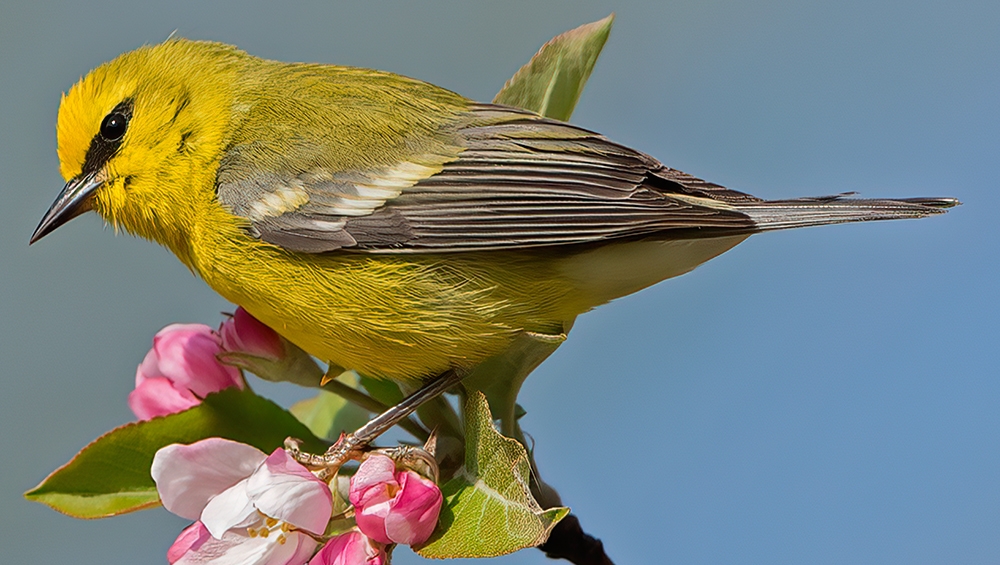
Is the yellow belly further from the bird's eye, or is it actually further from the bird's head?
the bird's eye

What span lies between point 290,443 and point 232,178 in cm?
55

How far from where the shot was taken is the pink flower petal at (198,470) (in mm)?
1348

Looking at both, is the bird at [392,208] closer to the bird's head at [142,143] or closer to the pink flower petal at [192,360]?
the bird's head at [142,143]

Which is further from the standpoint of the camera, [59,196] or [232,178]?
[59,196]

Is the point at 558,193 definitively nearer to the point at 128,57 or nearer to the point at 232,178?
the point at 232,178

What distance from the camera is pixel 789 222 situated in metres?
1.50

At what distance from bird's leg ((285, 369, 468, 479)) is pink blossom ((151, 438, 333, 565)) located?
0.06 metres

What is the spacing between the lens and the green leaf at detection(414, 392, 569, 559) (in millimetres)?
1170

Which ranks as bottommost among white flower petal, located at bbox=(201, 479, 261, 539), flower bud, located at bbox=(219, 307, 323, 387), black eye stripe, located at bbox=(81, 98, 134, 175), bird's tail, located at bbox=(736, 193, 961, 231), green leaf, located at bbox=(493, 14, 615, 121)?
white flower petal, located at bbox=(201, 479, 261, 539)

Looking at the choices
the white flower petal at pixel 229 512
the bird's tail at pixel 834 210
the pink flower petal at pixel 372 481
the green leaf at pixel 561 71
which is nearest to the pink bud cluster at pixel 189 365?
the white flower petal at pixel 229 512

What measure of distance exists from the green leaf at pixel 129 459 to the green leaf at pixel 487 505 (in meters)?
0.43

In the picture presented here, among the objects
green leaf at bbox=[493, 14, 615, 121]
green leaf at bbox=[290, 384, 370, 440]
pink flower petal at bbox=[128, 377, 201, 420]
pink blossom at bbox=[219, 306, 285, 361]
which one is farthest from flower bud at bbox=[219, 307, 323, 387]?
green leaf at bbox=[493, 14, 615, 121]

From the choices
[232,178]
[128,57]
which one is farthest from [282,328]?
[128,57]

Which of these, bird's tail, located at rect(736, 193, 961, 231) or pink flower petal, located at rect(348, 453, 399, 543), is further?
bird's tail, located at rect(736, 193, 961, 231)
